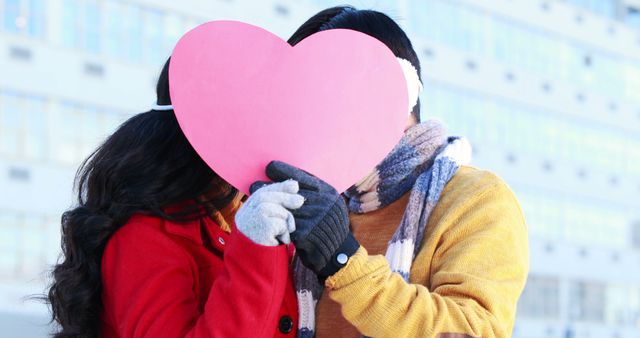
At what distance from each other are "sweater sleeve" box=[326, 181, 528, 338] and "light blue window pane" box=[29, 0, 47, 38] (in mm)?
19622

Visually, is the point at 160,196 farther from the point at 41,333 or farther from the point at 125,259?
the point at 41,333

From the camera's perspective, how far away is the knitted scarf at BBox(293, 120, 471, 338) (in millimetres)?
2223

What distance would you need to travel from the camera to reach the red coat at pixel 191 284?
2004 mm

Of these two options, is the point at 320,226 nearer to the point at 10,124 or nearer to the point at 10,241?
the point at 10,241

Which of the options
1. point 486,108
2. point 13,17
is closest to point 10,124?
point 13,17

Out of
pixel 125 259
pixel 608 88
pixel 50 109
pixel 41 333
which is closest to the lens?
pixel 125 259

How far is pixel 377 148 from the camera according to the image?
2.08 metres

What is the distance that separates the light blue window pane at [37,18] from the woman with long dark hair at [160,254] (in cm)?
1906

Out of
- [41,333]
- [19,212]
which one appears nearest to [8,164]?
[19,212]

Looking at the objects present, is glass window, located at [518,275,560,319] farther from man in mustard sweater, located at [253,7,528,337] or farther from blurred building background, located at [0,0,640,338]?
man in mustard sweater, located at [253,7,528,337]

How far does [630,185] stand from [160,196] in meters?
37.7

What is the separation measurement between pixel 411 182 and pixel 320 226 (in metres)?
0.50

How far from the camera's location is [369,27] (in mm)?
2473

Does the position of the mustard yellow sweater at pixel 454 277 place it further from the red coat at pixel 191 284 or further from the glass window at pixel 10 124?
the glass window at pixel 10 124
